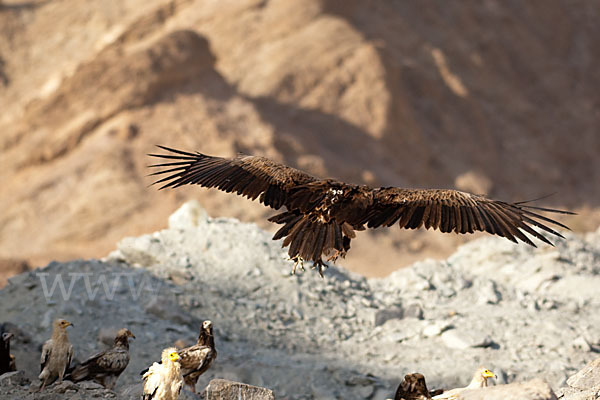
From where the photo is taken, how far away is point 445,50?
113 ft

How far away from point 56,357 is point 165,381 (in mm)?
1884

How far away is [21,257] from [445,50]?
65.8 feet

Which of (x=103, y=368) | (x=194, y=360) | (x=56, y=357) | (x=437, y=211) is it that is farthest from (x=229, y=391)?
(x=437, y=211)

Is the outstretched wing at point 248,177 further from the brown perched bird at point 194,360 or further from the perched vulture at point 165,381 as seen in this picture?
the perched vulture at point 165,381

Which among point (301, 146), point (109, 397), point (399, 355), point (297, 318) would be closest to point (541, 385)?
point (109, 397)

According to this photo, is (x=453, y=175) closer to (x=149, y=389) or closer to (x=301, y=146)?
(x=301, y=146)

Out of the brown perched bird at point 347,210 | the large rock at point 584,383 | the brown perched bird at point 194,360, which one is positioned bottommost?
the brown perched bird at point 194,360

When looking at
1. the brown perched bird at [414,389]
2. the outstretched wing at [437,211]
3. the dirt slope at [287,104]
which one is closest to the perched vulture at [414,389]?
the brown perched bird at [414,389]

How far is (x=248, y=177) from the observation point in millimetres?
8281

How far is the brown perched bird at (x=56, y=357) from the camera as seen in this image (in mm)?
7625

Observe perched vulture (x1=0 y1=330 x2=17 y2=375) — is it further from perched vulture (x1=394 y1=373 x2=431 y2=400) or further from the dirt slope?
the dirt slope

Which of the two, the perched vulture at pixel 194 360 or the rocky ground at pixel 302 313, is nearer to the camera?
the perched vulture at pixel 194 360

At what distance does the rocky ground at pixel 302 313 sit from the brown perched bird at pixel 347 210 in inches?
106

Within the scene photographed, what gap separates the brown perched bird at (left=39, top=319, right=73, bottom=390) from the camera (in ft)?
25.0
